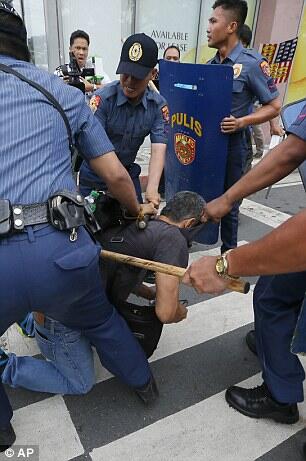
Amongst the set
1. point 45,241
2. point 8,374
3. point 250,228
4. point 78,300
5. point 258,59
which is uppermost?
point 258,59

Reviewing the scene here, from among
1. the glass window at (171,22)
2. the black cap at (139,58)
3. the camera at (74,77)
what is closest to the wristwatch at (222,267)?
the black cap at (139,58)

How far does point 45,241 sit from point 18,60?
0.66 metres

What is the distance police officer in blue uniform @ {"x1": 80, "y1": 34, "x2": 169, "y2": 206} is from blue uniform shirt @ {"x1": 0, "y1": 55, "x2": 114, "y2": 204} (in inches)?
35.7

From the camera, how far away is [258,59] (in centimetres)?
281

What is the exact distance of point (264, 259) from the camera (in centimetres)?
117

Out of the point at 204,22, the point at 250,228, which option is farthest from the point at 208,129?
the point at 204,22

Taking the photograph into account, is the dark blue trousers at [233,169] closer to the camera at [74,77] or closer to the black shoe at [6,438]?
the camera at [74,77]

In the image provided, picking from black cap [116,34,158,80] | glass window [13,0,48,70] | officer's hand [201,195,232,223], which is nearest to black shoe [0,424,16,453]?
officer's hand [201,195,232,223]

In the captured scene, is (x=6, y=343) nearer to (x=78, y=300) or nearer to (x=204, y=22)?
(x=78, y=300)

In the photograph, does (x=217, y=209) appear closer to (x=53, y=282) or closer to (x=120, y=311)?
(x=120, y=311)

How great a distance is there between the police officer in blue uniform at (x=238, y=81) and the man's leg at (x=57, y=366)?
67.5 inches

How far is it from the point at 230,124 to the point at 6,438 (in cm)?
228

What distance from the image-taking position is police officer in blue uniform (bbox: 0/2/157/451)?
4.08 ft
